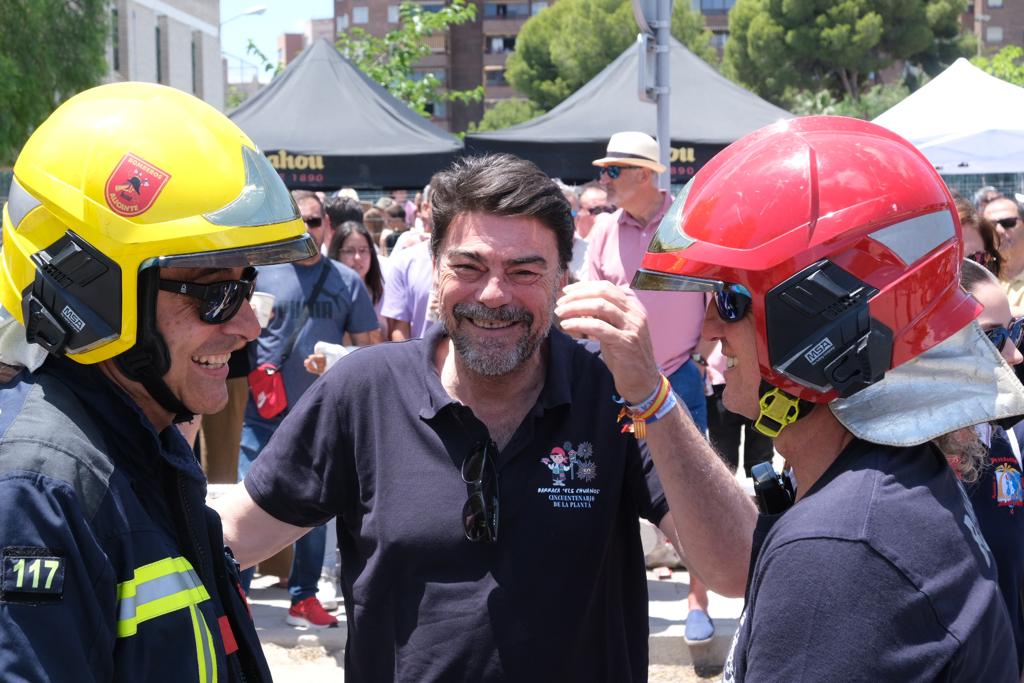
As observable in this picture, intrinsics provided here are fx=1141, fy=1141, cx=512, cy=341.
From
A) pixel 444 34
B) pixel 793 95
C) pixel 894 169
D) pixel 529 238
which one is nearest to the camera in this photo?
pixel 894 169

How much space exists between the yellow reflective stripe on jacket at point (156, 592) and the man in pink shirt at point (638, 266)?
415 cm

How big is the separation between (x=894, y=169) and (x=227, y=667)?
4.46 feet

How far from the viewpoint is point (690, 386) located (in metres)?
6.07

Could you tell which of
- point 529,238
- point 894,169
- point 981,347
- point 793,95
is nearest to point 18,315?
point 529,238

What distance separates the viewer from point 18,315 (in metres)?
1.87

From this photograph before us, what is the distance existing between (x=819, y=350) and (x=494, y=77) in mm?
81925

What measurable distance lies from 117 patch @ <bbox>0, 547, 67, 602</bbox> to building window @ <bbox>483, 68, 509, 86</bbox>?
81.1 metres

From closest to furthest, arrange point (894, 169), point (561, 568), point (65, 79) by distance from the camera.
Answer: point (894, 169), point (561, 568), point (65, 79)

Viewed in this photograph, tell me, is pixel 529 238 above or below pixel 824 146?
below

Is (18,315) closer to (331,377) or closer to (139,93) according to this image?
(139,93)

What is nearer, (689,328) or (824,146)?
(824,146)

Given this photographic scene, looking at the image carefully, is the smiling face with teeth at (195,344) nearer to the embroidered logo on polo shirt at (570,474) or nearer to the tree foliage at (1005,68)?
the embroidered logo on polo shirt at (570,474)

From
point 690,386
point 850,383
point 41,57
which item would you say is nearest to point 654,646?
point 690,386

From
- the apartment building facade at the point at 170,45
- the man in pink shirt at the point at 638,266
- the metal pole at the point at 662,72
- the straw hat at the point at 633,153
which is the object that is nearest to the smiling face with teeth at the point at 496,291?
the man in pink shirt at the point at 638,266
